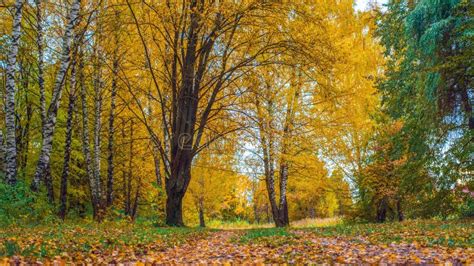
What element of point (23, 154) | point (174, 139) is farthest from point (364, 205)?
point (23, 154)

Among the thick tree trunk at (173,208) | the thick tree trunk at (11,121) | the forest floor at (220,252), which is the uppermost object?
the thick tree trunk at (11,121)

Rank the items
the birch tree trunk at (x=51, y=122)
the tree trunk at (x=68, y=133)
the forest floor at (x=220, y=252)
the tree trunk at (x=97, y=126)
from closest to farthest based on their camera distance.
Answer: the forest floor at (x=220, y=252)
the birch tree trunk at (x=51, y=122)
the tree trunk at (x=68, y=133)
the tree trunk at (x=97, y=126)

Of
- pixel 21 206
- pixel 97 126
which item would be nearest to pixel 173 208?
pixel 97 126

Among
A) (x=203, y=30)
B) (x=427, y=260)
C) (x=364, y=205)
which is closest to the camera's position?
(x=427, y=260)

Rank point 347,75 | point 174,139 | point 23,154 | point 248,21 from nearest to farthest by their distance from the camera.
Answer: point 248,21, point 174,139, point 347,75, point 23,154

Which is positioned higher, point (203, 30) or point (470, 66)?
point (203, 30)

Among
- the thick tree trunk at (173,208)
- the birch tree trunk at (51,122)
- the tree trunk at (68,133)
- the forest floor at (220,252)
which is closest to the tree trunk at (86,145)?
the tree trunk at (68,133)

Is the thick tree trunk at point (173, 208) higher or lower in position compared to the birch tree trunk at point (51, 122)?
lower

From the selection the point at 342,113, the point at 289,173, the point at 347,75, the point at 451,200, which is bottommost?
the point at 451,200

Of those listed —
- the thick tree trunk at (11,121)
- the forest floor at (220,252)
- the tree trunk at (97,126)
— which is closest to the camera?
the forest floor at (220,252)

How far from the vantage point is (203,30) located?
34.3 feet

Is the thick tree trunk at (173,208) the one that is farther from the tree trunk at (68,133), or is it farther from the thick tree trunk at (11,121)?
the thick tree trunk at (11,121)

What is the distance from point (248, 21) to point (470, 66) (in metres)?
6.21

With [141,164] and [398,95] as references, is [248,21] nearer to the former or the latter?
[398,95]
